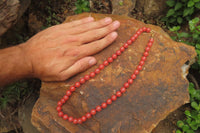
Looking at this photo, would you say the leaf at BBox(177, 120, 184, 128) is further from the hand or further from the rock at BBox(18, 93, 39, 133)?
the rock at BBox(18, 93, 39, 133)

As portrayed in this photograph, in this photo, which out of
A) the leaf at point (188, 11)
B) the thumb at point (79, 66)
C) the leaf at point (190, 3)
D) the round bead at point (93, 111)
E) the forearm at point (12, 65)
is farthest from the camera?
the leaf at point (188, 11)

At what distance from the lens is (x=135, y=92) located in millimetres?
2318

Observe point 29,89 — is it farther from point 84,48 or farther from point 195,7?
point 195,7

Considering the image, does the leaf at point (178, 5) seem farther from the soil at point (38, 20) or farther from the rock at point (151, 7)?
the soil at point (38, 20)

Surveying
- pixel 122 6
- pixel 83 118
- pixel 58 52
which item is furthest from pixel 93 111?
pixel 122 6

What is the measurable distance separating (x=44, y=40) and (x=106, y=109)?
1287mm

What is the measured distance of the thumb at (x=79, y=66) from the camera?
92.0 inches

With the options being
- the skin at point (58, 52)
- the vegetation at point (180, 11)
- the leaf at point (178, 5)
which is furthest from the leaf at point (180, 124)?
the leaf at point (178, 5)

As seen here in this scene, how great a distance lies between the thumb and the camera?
7.67ft

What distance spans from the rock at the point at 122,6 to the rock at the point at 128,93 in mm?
1560

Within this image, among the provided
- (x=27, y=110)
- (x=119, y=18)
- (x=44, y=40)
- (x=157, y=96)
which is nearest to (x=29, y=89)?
(x=27, y=110)

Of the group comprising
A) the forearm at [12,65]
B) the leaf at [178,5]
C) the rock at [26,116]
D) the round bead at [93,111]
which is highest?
the leaf at [178,5]

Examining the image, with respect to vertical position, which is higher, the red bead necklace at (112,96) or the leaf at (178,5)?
the leaf at (178,5)

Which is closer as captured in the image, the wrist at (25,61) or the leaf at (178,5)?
the wrist at (25,61)
